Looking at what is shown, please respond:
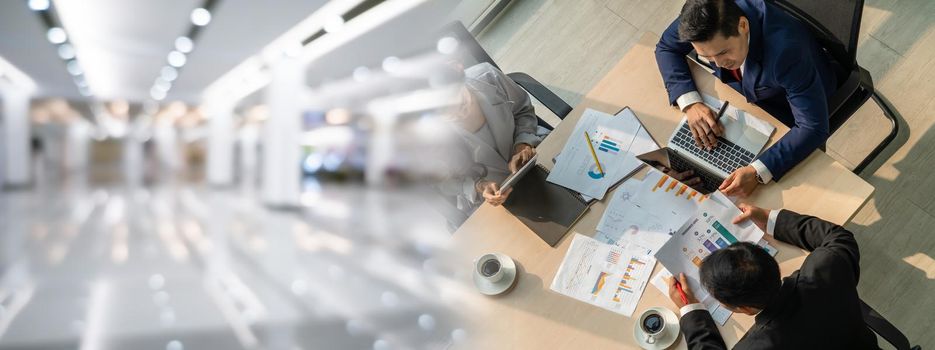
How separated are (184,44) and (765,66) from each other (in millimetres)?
4159

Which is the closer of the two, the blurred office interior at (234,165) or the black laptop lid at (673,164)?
the black laptop lid at (673,164)

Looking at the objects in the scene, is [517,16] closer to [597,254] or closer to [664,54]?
[664,54]

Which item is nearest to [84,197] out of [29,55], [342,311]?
[29,55]

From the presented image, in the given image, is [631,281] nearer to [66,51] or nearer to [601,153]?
[601,153]

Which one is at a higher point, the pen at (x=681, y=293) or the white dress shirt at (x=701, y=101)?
the white dress shirt at (x=701, y=101)

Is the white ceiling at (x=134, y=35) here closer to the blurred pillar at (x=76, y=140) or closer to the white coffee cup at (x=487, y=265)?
the blurred pillar at (x=76, y=140)

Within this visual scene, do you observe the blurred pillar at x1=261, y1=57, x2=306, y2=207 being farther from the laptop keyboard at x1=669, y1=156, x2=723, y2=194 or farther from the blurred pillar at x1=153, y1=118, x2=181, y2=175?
the laptop keyboard at x1=669, y1=156, x2=723, y2=194

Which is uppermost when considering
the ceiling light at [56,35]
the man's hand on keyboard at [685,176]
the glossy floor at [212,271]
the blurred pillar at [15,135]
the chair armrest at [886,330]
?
the ceiling light at [56,35]

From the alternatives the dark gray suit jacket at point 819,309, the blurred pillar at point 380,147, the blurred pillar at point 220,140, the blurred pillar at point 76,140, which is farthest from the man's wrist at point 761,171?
the blurred pillar at point 76,140

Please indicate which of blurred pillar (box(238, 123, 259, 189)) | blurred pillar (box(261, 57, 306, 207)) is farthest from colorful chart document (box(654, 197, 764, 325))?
blurred pillar (box(238, 123, 259, 189))

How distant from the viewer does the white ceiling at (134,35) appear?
311 cm

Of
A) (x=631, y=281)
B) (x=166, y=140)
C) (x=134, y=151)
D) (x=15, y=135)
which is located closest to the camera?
(x=631, y=281)

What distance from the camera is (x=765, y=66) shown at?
938mm

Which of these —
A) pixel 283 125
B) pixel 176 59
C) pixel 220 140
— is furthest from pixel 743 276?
pixel 220 140
